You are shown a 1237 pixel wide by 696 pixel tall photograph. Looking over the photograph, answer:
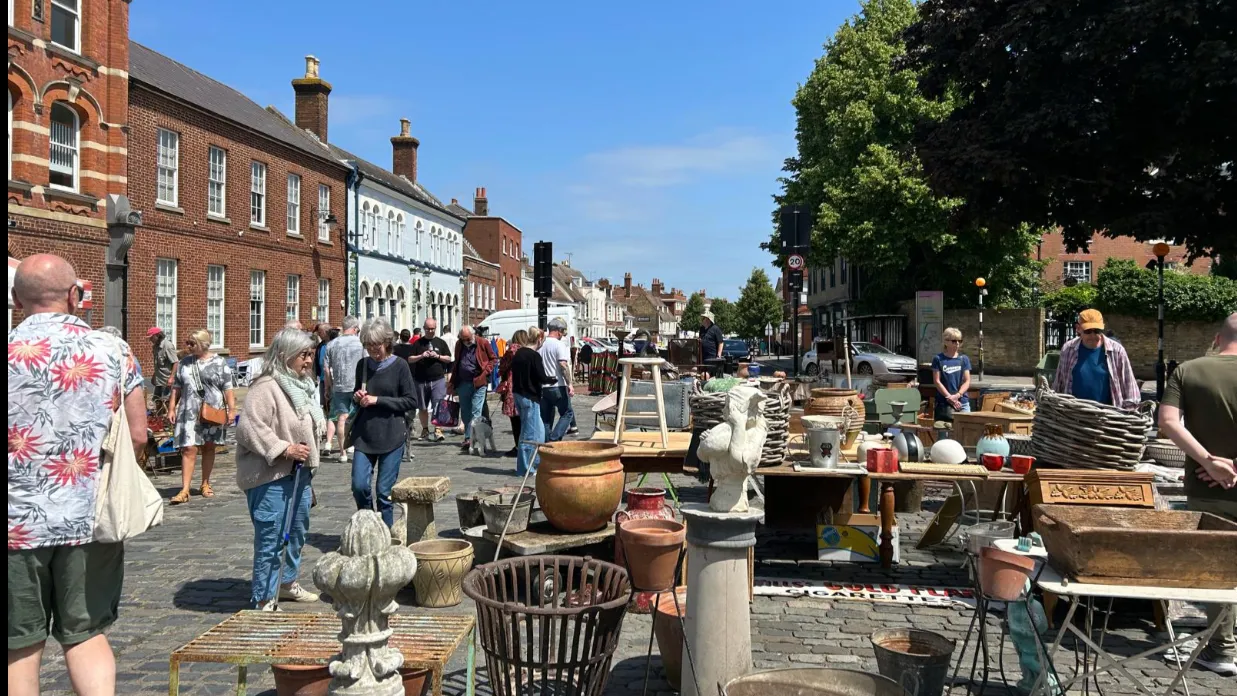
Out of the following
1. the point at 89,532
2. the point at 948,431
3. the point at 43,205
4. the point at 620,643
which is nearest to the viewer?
the point at 89,532

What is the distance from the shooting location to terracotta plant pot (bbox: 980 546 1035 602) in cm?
411

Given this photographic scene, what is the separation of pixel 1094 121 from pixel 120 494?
47.4 ft

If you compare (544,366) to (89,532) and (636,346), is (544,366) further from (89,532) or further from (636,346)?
(636,346)

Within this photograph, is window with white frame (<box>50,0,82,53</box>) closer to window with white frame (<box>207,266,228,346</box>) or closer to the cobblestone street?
window with white frame (<box>207,266,228,346</box>)

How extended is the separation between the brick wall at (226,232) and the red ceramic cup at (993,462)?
64.7 feet

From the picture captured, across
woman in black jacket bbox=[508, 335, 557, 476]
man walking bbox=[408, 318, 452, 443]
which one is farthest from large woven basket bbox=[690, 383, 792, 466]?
man walking bbox=[408, 318, 452, 443]

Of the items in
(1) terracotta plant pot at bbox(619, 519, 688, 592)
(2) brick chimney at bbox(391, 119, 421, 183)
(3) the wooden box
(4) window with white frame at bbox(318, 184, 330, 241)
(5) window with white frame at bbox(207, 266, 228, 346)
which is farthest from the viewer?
(2) brick chimney at bbox(391, 119, 421, 183)

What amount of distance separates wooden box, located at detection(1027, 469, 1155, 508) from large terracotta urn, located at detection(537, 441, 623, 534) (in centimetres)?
254

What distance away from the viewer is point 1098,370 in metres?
6.45

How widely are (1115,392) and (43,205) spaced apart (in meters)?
19.0

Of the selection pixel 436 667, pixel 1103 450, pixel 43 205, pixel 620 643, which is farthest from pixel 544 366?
pixel 43 205

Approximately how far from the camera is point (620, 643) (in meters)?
5.08

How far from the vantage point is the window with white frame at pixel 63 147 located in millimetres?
18094

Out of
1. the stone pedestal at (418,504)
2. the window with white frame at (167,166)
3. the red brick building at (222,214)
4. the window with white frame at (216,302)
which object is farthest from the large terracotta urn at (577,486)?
the window with white frame at (216,302)
